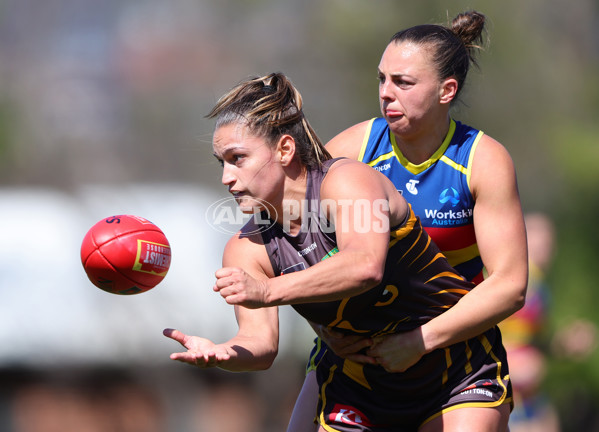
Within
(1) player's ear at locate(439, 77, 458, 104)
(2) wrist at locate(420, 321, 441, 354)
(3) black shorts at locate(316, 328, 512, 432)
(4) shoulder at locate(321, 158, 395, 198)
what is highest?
(1) player's ear at locate(439, 77, 458, 104)

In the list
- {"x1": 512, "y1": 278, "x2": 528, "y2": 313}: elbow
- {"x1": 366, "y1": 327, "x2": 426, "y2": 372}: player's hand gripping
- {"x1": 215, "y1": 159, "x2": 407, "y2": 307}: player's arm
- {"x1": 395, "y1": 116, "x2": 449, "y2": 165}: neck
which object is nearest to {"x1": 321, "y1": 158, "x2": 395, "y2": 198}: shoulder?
{"x1": 215, "y1": 159, "x2": 407, "y2": 307}: player's arm

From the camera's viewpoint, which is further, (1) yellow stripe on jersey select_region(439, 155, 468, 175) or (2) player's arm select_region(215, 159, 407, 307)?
(1) yellow stripe on jersey select_region(439, 155, 468, 175)

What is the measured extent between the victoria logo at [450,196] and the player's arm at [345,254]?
0.47m

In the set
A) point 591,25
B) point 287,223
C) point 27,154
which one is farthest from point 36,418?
point 591,25

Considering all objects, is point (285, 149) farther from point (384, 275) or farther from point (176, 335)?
point (176, 335)

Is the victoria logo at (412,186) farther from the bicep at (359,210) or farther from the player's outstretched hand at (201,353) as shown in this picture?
the player's outstretched hand at (201,353)

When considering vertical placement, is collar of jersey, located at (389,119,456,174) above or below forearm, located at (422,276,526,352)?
above

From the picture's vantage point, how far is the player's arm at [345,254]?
283 centimetres

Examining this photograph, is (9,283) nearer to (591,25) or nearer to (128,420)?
(128,420)

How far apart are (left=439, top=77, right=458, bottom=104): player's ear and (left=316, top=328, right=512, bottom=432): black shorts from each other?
107cm

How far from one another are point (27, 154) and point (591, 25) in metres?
10.2

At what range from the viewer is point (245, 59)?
55.1 ft

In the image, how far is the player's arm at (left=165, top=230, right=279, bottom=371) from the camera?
3.26 m

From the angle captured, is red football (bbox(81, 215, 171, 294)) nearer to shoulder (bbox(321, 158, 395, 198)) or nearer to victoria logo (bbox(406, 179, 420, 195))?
shoulder (bbox(321, 158, 395, 198))
